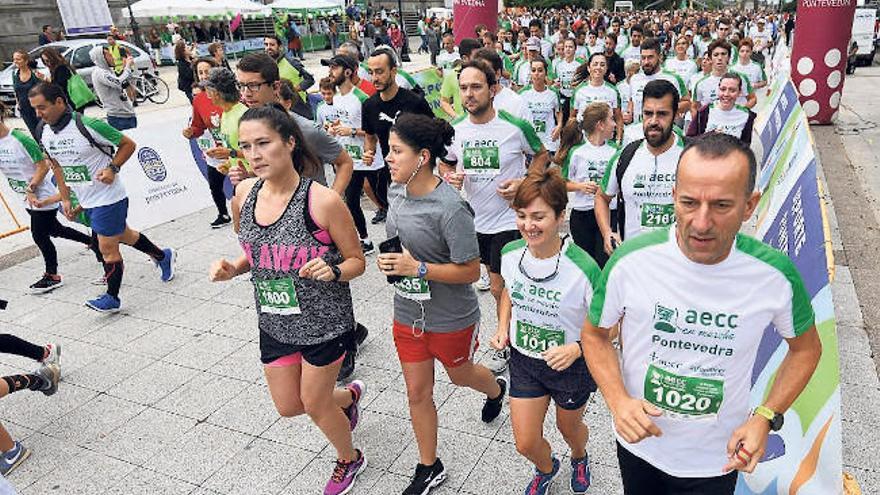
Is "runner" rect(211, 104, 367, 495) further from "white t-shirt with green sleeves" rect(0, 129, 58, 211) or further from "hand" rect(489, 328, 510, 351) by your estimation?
"white t-shirt with green sleeves" rect(0, 129, 58, 211)

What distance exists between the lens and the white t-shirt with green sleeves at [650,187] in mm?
3883

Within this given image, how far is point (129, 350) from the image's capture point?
5.38 meters

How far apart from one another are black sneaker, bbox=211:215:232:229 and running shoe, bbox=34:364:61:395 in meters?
3.87

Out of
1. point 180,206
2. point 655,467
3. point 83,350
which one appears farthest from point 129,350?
point 655,467

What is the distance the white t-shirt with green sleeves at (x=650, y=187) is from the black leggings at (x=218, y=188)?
226 inches

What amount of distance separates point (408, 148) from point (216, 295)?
4.06 meters

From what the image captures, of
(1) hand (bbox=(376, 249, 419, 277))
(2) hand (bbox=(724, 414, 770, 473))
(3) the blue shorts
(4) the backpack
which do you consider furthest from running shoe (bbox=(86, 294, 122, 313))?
(2) hand (bbox=(724, 414, 770, 473))

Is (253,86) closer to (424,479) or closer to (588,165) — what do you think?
(588,165)

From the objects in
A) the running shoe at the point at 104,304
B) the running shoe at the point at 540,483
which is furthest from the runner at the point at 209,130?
the running shoe at the point at 540,483

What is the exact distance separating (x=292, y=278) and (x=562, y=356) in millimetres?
1337

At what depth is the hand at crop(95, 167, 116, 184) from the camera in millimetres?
5500

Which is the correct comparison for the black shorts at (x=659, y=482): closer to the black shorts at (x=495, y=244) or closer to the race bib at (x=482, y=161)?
the black shorts at (x=495, y=244)

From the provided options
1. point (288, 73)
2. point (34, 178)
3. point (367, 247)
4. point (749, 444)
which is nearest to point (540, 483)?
point (749, 444)

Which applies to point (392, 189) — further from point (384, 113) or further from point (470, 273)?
point (384, 113)
